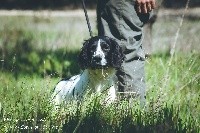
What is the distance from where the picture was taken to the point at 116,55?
4.29m

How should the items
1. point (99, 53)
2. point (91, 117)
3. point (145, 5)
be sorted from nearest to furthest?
point (91, 117), point (145, 5), point (99, 53)

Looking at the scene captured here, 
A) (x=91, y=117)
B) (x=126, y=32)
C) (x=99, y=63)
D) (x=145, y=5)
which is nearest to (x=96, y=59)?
(x=99, y=63)

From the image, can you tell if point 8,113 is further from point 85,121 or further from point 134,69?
point 134,69

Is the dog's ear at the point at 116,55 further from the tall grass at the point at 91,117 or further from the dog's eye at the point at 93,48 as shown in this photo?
the tall grass at the point at 91,117

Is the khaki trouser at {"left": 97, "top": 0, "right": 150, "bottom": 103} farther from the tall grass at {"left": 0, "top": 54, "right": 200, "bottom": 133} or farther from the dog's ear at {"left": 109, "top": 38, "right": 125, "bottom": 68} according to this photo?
the tall grass at {"left": 0, "top": 54, "right": 200, "bottom": 133}

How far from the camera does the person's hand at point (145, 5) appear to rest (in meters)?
4.20

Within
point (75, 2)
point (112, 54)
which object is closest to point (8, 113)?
point (112, 54)

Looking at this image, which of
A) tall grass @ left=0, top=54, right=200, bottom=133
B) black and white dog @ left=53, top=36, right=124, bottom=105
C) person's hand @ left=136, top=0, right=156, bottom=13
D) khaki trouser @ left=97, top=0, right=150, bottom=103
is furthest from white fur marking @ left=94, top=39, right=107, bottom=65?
tall grass @ left=0, top=54, right=200, bottom=133

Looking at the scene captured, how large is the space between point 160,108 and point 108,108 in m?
0.33

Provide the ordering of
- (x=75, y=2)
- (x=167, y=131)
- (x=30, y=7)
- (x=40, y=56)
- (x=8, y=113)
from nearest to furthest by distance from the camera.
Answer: (x=167, y=131) → (x=8, y=113) → (x=40, y=56) → (x=30, y=7) → (x=75, y=2)

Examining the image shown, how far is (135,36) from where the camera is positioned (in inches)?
171

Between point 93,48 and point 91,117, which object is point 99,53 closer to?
point 93,48

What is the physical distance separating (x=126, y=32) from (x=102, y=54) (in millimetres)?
283

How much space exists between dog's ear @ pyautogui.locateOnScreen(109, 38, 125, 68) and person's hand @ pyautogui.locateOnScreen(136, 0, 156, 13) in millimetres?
360
